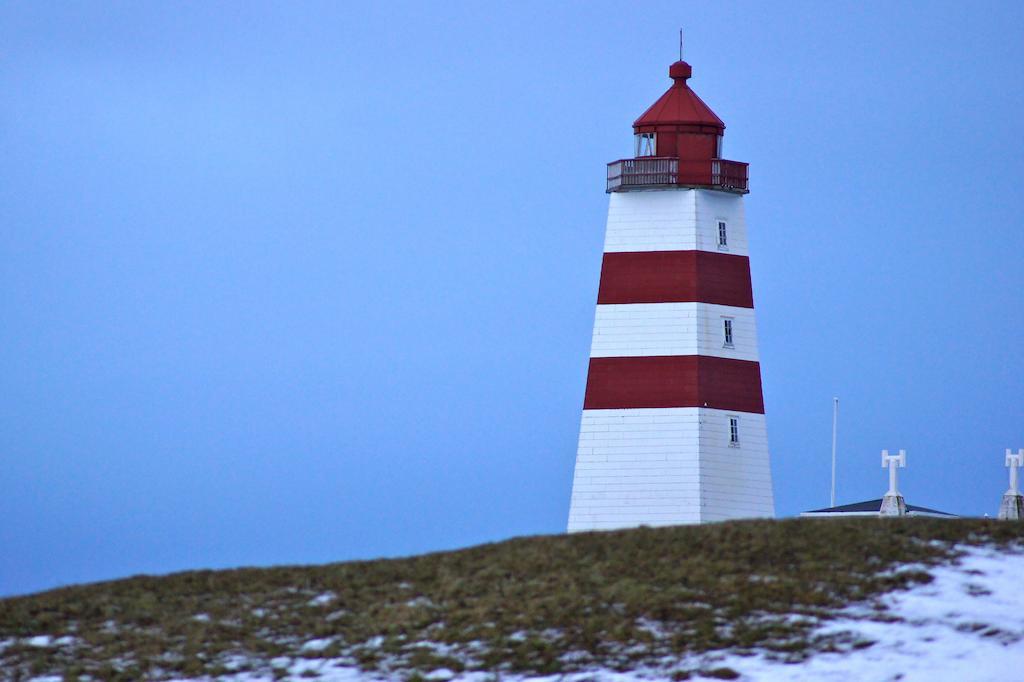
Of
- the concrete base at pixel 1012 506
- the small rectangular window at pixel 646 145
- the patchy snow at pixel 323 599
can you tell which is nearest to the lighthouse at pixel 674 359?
the small rectangular window at pixel 646 145

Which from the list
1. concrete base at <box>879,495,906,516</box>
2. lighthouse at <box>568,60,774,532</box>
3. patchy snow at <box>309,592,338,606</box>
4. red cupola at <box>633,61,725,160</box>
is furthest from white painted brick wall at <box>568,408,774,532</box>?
patchy snow at <box>309,592,338,606</box>

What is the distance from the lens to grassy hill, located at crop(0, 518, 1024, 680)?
24625 millimetres

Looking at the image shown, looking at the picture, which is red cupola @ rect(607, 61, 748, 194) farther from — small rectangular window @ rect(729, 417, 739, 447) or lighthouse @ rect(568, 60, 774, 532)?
small rectangular window @ rect(729, 417, 739, 447)

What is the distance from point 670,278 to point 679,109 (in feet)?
14.6

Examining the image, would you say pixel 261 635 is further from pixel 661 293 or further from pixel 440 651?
pixel 661 293

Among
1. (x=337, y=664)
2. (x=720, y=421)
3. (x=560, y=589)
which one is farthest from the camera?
(x=720, y=421)

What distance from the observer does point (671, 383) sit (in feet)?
137

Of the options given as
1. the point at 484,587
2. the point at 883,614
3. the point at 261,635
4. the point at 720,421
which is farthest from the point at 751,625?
the point at 720,421

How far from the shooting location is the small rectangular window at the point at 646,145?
43.5 meters

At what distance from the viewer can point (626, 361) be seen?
42.1m

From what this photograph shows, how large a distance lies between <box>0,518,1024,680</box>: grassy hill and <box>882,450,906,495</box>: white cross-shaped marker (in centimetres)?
1430

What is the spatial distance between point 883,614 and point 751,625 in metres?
1.88

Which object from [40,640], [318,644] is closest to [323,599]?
[318,644]

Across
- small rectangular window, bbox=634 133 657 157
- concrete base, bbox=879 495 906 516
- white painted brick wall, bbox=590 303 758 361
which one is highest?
small rectangular window, bbox=634 133 657 157
